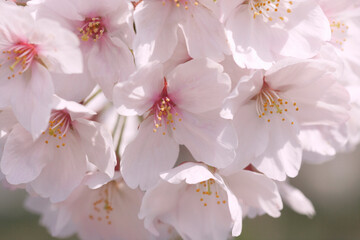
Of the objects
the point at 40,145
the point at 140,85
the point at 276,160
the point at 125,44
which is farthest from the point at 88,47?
the point at 276,160

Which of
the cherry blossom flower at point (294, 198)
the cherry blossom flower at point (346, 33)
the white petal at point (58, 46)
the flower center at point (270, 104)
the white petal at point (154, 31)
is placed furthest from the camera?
the cherry blossom flower at point (294, 198)

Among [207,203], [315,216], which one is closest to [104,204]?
[207,203]

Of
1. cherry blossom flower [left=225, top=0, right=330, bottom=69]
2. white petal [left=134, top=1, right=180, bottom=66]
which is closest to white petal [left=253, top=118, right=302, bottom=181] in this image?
cherry blossom flower [left=225, top=0, right=330, bottom=69]

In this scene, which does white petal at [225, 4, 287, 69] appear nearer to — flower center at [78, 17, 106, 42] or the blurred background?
flower center at [78, 17, 106, 42]

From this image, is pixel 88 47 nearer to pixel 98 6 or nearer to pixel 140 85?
pixel 98 6

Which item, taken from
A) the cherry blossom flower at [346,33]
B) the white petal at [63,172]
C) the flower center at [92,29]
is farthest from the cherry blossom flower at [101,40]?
the cherry blossom flower at [346,33]

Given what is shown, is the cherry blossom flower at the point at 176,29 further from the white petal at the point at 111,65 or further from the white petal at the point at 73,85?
the white petal at the point at 73,85

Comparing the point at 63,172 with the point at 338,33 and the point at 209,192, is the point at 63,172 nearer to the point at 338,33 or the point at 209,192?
the point at 209,192

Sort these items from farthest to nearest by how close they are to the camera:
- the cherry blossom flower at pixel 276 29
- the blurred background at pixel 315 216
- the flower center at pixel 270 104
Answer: the blurred background at pixel 315 216 → the flower center at pixel 270 104 → the cherry blossom flower at pixel 276 29
